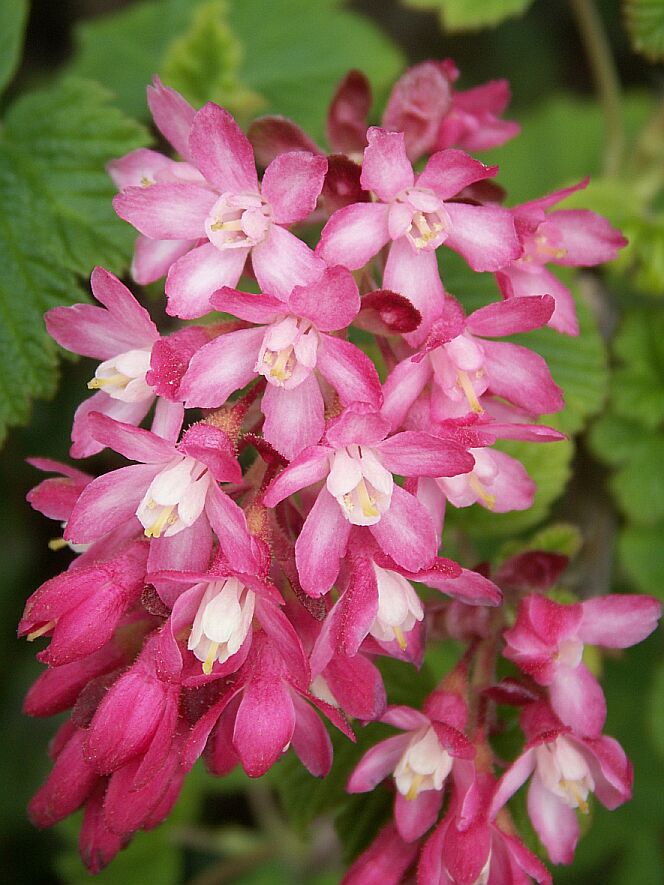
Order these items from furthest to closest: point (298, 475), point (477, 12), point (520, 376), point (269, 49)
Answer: point (269, 49), point (477, 12), point (520, 376), point (298, 475)

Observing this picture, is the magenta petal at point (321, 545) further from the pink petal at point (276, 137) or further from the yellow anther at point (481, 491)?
the pink petal at point (276, 137)

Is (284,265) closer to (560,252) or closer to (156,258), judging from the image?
(156,258)

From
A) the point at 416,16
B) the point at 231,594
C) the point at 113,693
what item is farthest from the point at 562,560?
the point at 416,16

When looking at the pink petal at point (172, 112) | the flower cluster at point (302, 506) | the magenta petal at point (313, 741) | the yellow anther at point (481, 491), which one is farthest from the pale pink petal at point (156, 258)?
the magenta petal at point (313, 741)

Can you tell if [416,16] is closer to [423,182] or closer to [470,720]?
[423,182]

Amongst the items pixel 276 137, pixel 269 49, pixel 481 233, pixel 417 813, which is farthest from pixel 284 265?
pixel 269 49

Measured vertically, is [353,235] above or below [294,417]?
above

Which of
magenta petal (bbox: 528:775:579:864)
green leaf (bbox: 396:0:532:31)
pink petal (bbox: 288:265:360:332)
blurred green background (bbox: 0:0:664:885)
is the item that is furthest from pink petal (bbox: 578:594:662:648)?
green leaf (bbox: 396:0:532:31)
